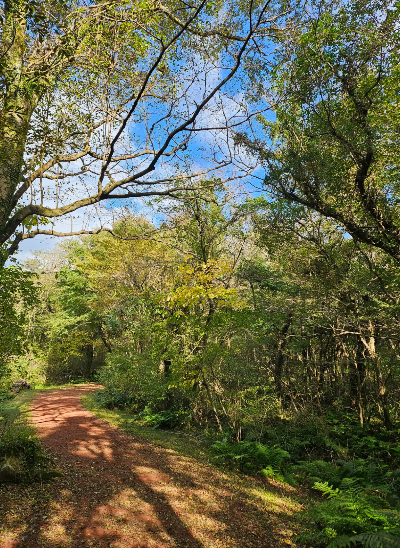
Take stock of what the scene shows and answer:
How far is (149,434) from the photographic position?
29.7 feet

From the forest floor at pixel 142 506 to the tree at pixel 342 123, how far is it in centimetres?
563

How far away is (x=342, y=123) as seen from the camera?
6113mm

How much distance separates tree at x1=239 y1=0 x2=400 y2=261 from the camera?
19.2ft

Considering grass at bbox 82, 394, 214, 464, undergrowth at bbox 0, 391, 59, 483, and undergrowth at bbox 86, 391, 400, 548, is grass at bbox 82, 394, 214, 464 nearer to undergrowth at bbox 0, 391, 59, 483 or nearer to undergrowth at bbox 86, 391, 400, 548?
undergrowth at bbox 86, 391, 400, 548

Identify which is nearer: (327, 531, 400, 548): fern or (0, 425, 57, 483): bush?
(327, 531, 400, 548): fern

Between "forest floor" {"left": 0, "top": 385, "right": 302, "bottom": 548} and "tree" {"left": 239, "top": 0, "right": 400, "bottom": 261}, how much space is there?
18.5ft

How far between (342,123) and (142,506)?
24.0ft

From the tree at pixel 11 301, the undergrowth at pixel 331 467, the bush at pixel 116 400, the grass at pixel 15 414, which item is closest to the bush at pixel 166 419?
the undergrowth at pixel 331 467

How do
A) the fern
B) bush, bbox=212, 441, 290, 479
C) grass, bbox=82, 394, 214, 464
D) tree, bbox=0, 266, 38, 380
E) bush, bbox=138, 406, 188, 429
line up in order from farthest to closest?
bush, bbox=138, 406, 188, 429 < grass, bbox=82, 394, 214, 464 < bush, bbox=212, 441, 290, 479 < tree, bbox=0, 266, 38, 380 < the fern

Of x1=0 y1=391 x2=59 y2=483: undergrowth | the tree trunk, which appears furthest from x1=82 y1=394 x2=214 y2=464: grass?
the tree trunk

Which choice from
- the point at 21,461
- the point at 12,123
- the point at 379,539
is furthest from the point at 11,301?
the point at 379,539

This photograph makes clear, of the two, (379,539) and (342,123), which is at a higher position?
(342,123)

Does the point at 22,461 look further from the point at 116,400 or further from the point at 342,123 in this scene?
the point at 116,400

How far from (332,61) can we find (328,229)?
476cm
